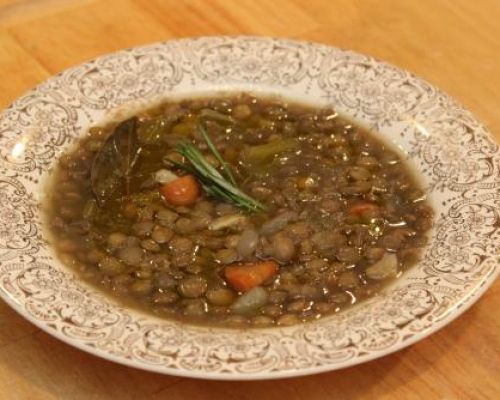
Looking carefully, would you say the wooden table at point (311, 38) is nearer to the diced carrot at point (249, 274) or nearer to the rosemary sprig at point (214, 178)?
the diced carrot at point (249, 274)

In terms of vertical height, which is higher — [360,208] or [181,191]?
[360,208]

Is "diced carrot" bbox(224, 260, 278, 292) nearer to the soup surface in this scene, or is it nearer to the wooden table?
the soup surface

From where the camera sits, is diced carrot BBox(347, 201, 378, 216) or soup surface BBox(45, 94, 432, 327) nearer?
soup surface BBox(45, 94, 432, 327)

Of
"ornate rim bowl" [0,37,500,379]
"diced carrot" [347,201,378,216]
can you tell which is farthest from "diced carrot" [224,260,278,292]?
"diced carrot" [347,201,378,216]

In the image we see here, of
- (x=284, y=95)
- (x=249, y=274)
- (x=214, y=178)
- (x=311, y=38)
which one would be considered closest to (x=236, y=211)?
(x=214, y=178)

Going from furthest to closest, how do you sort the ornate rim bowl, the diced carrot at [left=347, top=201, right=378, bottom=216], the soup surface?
→ 1. the diced carrot at [left=347, top=201, right=378, bottom=216]
2. the soup surface
3. the ornate rim bowl

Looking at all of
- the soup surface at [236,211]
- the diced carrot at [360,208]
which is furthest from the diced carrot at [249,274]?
the diced carrot at [360,208]

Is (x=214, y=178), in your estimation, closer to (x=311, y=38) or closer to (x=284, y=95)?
(x=284, y=95)
